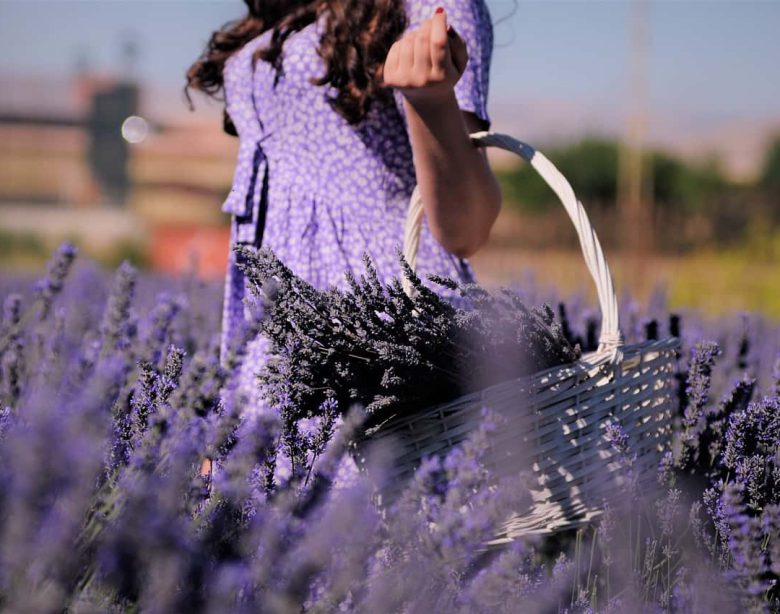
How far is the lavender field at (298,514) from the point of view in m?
0.74

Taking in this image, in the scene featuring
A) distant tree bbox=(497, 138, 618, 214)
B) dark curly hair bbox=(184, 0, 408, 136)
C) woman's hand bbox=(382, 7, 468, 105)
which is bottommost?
woman's hand bbox=(382, 7, 468, 105)

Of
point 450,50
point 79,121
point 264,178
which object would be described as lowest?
point 264,178

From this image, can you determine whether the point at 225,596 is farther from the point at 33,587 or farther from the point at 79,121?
the point at 79,121

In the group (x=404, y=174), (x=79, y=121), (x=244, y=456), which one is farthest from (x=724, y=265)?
(x=79, y=121)

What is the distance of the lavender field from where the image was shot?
74 centimetres

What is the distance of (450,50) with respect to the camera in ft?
4.27

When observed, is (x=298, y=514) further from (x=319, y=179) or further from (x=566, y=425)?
(x=319, y=179)

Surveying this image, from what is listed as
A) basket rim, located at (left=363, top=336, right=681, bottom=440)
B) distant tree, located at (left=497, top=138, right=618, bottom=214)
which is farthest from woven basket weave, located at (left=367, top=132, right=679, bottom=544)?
distant tree, located at (left=497, top=138, right=618, bottom=214)

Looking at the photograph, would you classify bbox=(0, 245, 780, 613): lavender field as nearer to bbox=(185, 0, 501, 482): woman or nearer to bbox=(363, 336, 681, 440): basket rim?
bbox=(363, 336, 681, 440): basket rim

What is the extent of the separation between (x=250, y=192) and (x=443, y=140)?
639 millimetres

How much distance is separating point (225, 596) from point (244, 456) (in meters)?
0.18

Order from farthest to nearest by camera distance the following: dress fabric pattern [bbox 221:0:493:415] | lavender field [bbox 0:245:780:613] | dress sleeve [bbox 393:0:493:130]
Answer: dress fabric pattern [bbox 221:0:493:415] < dress sleeve [bbox 393:0:493:130] < lavender field [bbox 0:245:780:613]

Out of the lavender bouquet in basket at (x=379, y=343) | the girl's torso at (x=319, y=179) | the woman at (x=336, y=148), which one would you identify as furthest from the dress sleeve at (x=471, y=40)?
the lavender bouquet in basket at (x=379, y=343)

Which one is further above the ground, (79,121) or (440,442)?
(79,121)
